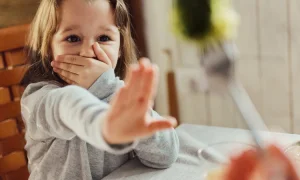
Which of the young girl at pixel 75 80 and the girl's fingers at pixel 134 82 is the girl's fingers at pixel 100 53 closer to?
the young girl at pixel 75 80

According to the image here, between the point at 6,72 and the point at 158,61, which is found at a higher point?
the point at 6,72

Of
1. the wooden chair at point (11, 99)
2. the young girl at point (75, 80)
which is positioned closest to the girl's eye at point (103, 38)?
the young girl at point (75, 80)

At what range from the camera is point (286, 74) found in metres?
1.38

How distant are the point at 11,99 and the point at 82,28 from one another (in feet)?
1.44

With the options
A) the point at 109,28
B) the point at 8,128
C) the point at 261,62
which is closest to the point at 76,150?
the point at 109,28

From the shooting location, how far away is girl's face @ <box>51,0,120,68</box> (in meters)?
0.79

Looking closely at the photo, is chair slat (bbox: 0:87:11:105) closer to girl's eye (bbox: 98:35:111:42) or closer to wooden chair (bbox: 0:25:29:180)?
wooden chair (bbox: 0:25:29:180)

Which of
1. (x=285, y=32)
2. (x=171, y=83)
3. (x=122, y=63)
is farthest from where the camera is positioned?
(x=171, y=83)

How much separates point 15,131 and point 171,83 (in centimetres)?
64

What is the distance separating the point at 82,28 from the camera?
79cm

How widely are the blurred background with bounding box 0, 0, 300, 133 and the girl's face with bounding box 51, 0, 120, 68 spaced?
370 millimetres

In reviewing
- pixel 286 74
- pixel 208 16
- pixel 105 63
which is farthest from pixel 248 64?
pixel 208 16

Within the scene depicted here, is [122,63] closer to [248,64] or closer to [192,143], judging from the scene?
[192,143]

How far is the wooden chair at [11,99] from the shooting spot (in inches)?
43.6
